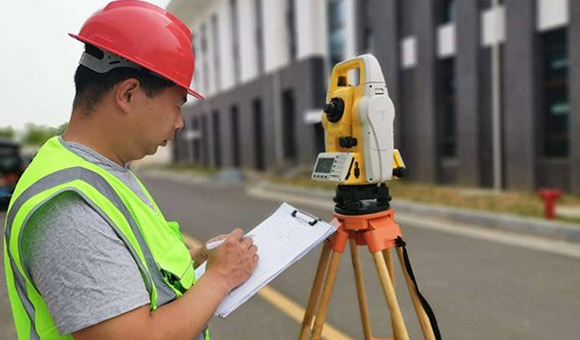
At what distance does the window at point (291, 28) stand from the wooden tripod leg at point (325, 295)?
19.5 metres

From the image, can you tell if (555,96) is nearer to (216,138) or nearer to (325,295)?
(325,295)

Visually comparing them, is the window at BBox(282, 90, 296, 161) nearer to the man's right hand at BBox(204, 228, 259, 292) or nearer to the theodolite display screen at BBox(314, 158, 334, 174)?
the theodolite display screen at BBox(314, 158, 334, 174)

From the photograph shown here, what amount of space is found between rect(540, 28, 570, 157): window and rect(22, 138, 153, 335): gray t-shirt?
11068 millimetres

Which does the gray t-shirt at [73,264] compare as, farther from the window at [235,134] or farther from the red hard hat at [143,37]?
the window at [235,134]

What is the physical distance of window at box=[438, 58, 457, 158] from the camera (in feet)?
42.0

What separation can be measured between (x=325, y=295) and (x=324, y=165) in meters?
0.50

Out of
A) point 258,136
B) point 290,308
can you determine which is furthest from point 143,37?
point 258,136

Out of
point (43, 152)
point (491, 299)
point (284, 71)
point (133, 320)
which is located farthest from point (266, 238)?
point (284, 71)

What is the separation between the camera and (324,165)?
1.80 metres

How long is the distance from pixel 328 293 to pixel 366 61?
2.90ft

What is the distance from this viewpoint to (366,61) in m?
1.73

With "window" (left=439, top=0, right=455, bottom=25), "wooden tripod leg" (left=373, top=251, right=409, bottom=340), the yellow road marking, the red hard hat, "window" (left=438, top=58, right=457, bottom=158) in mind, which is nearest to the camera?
the red hard hat

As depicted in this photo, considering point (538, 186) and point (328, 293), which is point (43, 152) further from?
point (538, 186)

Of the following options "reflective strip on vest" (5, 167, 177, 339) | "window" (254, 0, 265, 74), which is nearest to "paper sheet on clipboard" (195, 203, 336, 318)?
"reflective strip on vest" (5, 167, 177, 339)
